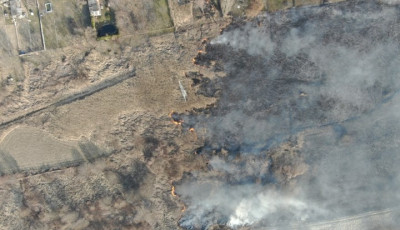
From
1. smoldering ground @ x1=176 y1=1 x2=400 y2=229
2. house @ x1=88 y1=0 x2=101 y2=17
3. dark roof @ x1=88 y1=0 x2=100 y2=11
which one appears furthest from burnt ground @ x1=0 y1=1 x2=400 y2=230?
dark roof @ x1=88 y1=0 x2=100 y2=11

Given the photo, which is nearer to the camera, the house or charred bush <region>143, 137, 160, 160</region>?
the house

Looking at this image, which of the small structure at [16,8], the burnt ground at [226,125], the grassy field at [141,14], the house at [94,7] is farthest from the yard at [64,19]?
the grassy field at [141,14]

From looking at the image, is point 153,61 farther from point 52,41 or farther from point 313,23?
point 313,23

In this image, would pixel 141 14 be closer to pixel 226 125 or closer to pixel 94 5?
pixel 94 5

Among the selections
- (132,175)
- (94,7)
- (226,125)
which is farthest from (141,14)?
(132,175)

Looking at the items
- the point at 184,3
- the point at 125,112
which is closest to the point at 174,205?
the point at 125,112

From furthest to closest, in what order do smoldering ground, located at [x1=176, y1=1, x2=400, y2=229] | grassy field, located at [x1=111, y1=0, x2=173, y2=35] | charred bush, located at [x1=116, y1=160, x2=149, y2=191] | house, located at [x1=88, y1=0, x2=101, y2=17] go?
charred bush, located at [x1=116, y1=160, x2=149, y2=191] < grassy field, located at [x1=111, y1=0, x2=173, y2=35] < house, located at [x1=88, y1=0, x2=101, y2=17] < smoldering ground, located at [x1=176, y1=1, x2=400, y2=229]

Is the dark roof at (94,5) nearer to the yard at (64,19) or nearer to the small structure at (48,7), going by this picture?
the yard at (64,19)

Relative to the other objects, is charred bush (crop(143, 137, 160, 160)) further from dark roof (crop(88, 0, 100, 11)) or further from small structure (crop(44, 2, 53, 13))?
small structure (crop(44, 2, 53, 13))
